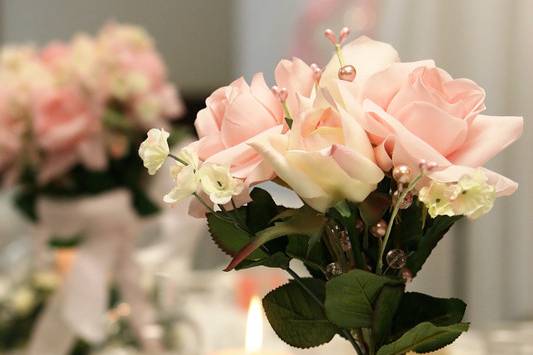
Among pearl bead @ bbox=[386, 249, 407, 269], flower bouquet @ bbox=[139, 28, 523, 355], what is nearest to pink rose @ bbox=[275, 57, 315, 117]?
flower bouquet @ bbox=[139, 28, 523, 355]

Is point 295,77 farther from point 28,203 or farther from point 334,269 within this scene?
point 28,203

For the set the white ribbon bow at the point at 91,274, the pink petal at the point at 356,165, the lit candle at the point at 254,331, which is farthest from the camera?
the white ribbon bow at the point at 91,274

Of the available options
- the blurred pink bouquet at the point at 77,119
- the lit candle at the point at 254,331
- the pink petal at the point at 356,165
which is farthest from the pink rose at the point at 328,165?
the blurred pink bouquet at the point at 77,119

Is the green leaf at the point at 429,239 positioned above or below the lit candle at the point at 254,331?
above

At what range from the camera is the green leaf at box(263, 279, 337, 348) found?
507 mm

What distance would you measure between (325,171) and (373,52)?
Result: 11cm

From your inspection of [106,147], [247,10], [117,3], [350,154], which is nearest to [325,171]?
[350,154]

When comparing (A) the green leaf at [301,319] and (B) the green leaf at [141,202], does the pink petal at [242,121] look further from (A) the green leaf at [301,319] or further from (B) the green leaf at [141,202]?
(B) the green leaf at [141,202]

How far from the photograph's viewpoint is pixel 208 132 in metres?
0.51

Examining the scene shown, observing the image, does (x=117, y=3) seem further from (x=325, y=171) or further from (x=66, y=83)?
(x=325, y=171)

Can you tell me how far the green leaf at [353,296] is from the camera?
1.51 ft

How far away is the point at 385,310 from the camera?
0.48m

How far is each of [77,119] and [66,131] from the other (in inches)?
1.1

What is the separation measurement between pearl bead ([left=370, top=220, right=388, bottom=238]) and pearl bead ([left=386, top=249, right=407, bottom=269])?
0.01m
